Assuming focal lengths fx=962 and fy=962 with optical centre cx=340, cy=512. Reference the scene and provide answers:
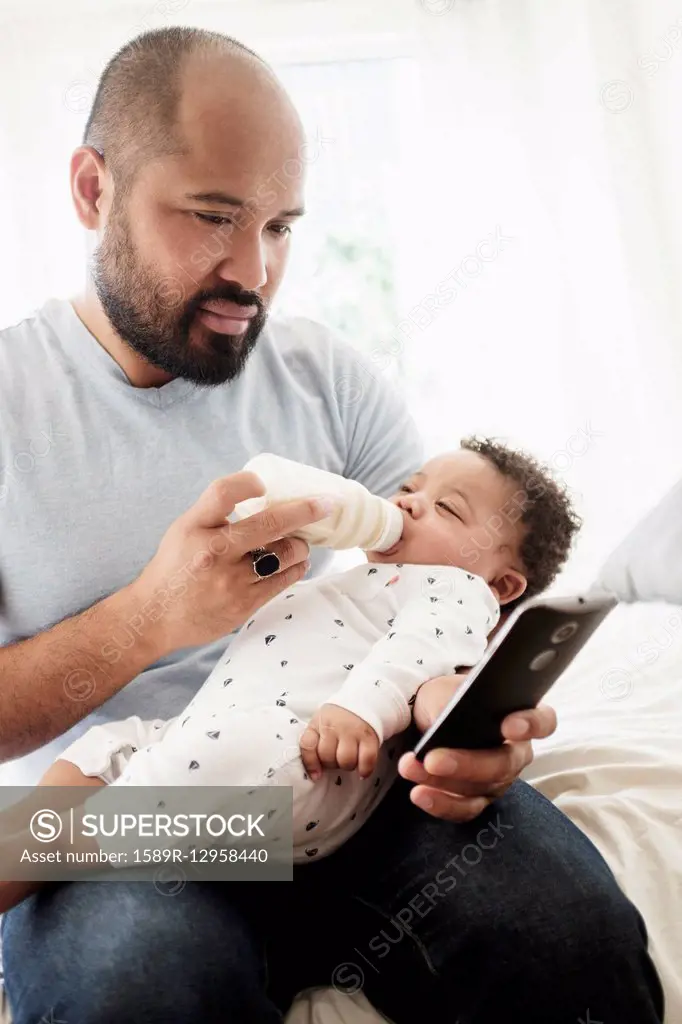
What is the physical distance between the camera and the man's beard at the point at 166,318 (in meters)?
1.23

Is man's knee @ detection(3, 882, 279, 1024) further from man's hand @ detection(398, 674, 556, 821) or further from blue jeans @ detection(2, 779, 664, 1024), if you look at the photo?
man's hand @ detection(398, 674, 556, 821)

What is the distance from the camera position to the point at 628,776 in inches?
42.2

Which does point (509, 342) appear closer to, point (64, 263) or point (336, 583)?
point (64, 263)

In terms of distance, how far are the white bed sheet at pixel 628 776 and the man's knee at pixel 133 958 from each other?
12 centimetres

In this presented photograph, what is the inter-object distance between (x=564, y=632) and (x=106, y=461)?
0.66 metres

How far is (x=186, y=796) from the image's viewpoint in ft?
2.75

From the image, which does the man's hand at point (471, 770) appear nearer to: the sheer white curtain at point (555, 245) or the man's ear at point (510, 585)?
the man's ear at point (510, 585)

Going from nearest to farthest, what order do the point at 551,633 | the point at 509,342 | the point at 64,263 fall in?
the point at 551,633
the point at 64,263
the point at 509,342

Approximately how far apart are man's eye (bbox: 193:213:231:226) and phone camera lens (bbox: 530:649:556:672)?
73 cm

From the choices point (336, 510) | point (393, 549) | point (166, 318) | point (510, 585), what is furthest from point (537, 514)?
point (166, 318)

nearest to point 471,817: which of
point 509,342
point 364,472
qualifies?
point 364,472

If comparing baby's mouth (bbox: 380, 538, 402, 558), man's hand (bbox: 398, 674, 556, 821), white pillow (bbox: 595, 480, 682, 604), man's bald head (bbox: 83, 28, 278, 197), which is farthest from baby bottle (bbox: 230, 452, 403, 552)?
white pillow (bbox: 595, 480, 682, 604)

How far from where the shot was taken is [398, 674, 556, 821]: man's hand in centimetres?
82

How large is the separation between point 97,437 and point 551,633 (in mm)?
679
